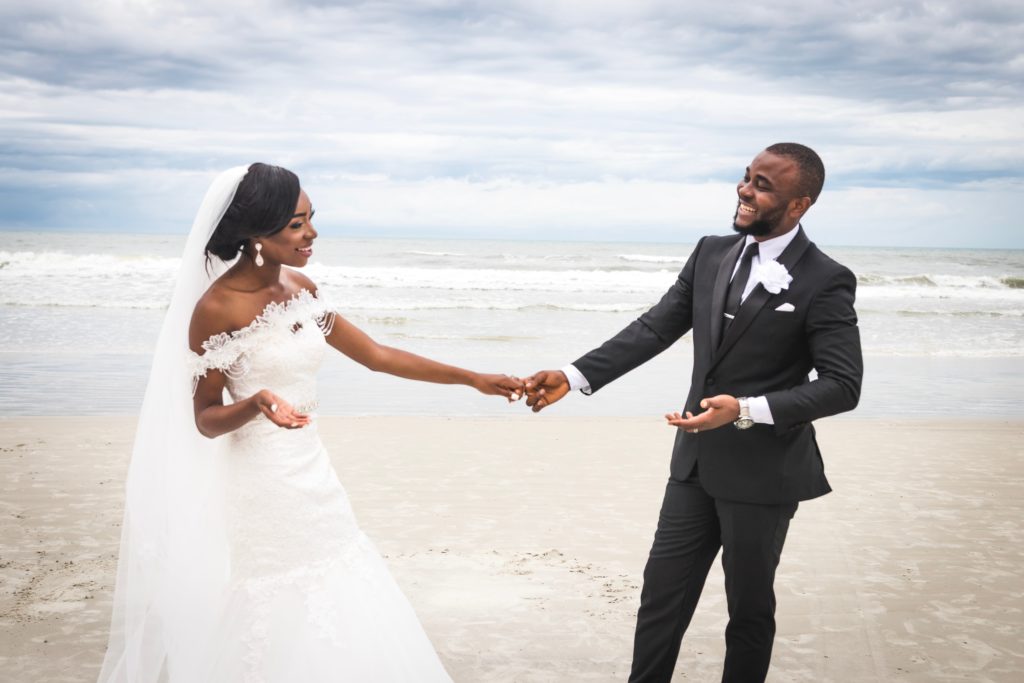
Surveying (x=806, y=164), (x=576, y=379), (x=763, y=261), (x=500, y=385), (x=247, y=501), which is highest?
(x=806, y=164)

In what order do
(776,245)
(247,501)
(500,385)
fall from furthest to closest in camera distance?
A: 1. (500,385)
2. (776,245)
3. (247,501)

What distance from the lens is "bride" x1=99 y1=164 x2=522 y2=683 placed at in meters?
3.10

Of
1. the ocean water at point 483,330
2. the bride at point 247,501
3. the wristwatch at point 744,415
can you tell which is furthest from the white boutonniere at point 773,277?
the ocean water at point 483,330

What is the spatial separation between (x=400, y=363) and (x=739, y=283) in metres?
1.32

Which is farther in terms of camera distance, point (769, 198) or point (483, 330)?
point (483, 330)

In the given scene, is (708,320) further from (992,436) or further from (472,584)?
(992,436)

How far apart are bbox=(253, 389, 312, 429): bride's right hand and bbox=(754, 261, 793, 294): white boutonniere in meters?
1.53

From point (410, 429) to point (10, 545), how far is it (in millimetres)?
4242

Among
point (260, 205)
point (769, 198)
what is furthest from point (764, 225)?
point (260, 205)

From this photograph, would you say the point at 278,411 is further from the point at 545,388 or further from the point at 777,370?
the point at 777,370

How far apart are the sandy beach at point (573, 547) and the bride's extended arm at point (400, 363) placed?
1.30 metres

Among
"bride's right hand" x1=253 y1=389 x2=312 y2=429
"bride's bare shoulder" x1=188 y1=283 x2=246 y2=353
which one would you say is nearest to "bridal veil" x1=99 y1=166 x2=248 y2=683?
"bride's bare shoulder" x1=188 y1=283 x2=246 y2=353

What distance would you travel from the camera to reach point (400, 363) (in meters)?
3.77

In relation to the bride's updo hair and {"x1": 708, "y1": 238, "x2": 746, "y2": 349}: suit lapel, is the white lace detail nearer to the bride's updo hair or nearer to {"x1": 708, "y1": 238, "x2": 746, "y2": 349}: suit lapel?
the bride's updo hair
